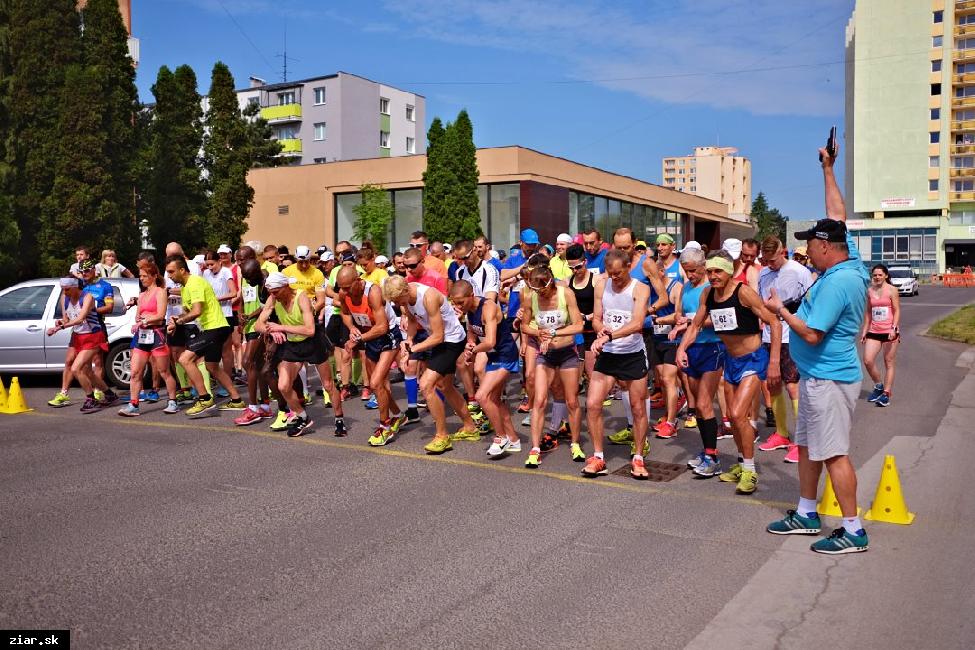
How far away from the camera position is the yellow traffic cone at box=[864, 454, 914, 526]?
5.73 metres

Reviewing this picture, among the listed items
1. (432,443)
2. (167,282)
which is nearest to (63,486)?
(432,443)

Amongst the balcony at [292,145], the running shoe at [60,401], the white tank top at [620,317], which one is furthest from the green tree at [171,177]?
the balcony at [292,145]

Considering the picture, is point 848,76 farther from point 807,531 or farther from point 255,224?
point 807,531

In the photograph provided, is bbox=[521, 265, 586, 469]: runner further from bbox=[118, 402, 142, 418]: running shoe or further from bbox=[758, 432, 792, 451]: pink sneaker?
bbox=[118, 402, 142, 418]: running shoe

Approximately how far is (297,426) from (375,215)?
→ 28.3m

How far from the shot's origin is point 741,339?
264 inches

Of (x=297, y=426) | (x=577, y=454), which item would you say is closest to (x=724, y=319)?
(x=577, y=454)

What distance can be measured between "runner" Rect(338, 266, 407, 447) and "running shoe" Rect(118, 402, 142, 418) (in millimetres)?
3127

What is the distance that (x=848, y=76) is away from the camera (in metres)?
94.6

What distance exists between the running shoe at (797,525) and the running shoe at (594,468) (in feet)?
5.94

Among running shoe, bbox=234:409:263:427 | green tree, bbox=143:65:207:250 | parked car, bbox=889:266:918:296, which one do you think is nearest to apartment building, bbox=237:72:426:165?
green tree, bbox=143:65:207:250

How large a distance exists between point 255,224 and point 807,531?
1567 inches

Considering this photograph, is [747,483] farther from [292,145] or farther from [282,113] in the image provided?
[282,113]

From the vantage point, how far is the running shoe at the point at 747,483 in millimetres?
6492
